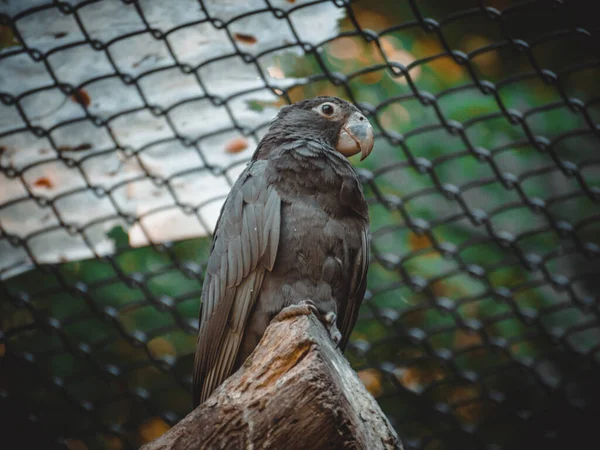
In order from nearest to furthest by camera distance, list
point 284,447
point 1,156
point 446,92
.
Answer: point 284,447
point 446,92
point 1,156

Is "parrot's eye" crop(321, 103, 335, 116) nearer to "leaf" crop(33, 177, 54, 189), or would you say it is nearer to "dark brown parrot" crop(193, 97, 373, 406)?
"dark brown parrot" crop(193, 97, 373, 406)

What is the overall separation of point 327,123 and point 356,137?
0.50ft

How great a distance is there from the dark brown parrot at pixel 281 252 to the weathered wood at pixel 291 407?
52 centimetres

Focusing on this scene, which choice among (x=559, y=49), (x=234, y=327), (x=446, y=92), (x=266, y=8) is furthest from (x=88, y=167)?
(x=559, y=49)

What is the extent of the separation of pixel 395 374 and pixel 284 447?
2705mm

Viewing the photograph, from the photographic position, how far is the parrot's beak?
97.5 inches

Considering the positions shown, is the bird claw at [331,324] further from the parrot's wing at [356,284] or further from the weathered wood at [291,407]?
the weathered wood at [291,407]

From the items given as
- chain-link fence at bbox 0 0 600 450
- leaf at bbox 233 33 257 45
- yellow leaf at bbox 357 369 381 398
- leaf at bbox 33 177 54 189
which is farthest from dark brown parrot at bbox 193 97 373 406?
yellow leaf at bbox 357 369 381 398

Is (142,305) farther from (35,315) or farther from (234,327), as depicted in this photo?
(234,327)

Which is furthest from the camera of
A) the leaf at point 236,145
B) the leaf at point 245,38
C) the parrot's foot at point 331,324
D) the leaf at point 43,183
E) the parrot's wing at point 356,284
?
the leaf at point 43,183

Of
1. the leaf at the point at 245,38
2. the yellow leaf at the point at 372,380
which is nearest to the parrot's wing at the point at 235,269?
the leaf at the point at 245,38

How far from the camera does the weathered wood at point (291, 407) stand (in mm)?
1374

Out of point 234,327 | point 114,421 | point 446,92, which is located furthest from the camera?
point 114,421

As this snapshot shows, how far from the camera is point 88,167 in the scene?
11.3 ft
